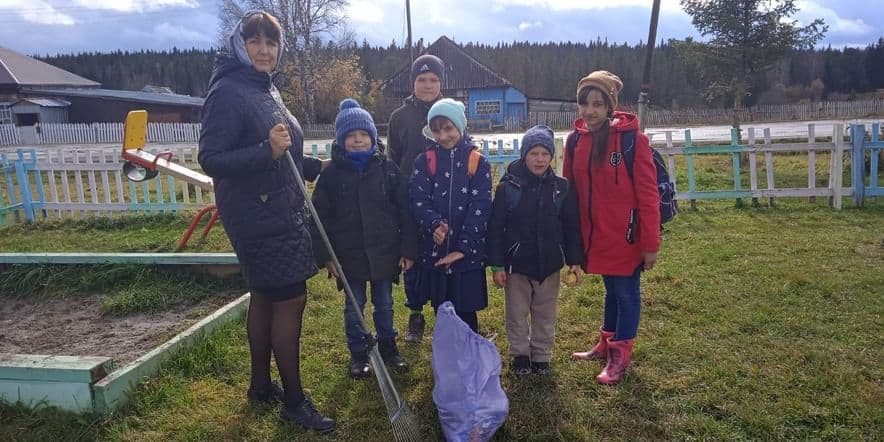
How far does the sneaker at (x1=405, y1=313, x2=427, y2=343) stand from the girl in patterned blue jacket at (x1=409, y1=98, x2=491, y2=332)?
796mm

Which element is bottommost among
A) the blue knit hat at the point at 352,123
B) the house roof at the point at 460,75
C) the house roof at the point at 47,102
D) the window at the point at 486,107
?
the blue knit hat at the point at 352,123

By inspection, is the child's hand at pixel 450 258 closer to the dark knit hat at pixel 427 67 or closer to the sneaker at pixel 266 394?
the sneaker at pixel 266 394

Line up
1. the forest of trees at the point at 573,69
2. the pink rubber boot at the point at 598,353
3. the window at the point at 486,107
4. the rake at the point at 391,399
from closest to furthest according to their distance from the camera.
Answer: the rake at the point at 391,399 → the pink rubber boot at the point at 598,353 → the window at the point at 486,107 → the forest of trees at the point at 573,69

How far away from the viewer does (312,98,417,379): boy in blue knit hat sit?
10.0 ft

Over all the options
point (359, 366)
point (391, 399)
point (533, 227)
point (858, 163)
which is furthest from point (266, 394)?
point (858, 163)

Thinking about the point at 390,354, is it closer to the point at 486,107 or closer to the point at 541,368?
the point at 541,368

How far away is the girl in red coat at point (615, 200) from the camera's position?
2.93m

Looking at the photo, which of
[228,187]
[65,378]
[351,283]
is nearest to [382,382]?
[351,283]

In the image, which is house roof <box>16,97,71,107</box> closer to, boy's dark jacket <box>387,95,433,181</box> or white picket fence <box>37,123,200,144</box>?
white picket fence <box>37,123,200,144</box>

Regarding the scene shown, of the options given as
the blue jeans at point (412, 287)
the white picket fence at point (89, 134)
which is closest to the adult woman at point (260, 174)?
the blue jeans at point (412, 287)

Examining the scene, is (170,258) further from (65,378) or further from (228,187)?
(228,187)

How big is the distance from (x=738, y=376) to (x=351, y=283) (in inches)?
Answer: 83.4

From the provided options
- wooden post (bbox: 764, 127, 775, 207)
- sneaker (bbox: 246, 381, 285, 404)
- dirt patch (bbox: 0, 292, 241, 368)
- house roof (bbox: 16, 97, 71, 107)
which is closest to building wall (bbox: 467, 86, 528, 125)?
house roof (bbox: 16, 97, 71, 107)

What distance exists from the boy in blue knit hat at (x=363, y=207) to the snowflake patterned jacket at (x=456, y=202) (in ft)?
0.38
